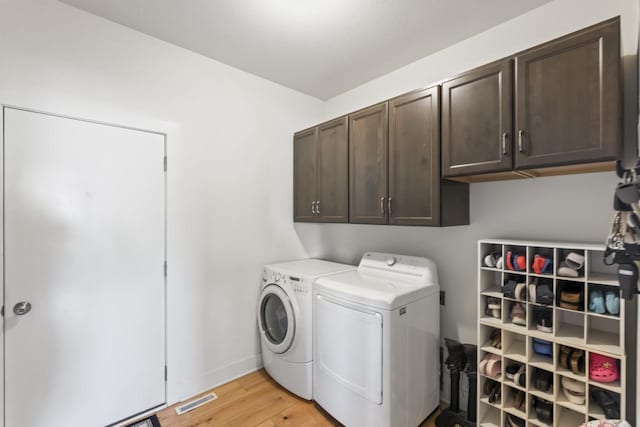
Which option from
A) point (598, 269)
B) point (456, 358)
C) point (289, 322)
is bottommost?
point (456, 358)

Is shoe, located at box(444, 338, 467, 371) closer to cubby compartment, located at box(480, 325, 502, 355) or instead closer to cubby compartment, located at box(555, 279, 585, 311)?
cubby compartment, located at box(480, 325, 502, 355)

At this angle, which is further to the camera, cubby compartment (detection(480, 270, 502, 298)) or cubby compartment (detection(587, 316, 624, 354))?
cubby compartment (detection(480, 270, 502, 298))

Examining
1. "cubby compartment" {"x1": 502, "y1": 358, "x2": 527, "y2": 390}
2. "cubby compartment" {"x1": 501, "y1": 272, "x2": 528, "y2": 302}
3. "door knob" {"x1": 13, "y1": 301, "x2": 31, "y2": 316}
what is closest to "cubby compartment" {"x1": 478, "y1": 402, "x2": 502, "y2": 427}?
"cubby compartment" {"x1": 502, "y1": 358, "x2": 527, "y2": 390}

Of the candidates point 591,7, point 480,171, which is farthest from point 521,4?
point 480,171

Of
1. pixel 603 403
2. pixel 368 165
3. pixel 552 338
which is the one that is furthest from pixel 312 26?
pixel 603 403

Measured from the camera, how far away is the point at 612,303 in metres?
1.36

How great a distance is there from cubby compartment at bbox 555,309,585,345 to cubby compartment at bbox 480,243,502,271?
374 mm

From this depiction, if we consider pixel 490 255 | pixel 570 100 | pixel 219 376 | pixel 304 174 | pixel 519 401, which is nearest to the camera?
pixel 570 100

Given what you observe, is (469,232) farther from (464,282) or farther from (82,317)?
(82,317)

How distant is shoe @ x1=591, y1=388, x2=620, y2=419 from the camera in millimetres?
1362

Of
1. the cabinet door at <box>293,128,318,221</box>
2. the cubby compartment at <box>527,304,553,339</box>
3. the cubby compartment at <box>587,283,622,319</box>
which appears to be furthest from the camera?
the cabinet door at <box>293,128,318,221</box>

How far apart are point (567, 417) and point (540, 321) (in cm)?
52

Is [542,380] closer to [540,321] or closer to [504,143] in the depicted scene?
[540,321]

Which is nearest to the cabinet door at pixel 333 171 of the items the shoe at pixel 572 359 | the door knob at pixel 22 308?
the shoe at pixel 572 359
